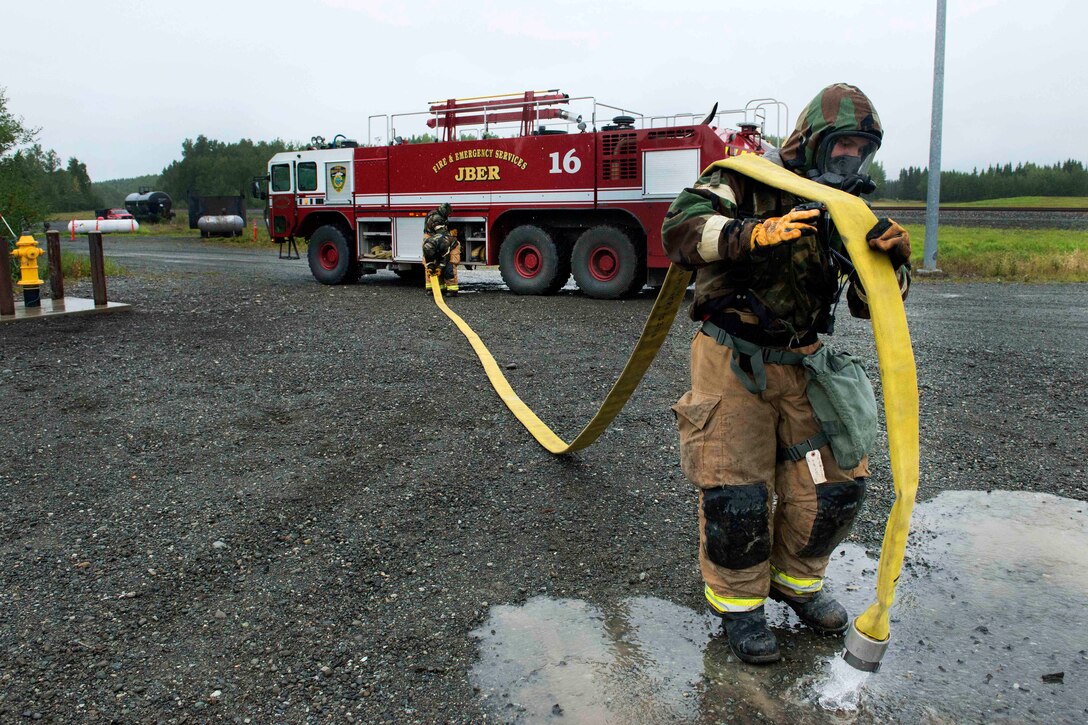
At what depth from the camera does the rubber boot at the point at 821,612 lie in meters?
2.90

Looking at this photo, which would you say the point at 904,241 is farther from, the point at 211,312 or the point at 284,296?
the point at 284,296

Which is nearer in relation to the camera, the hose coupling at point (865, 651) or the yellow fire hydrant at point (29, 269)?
the hose coupling at point (865, 651)

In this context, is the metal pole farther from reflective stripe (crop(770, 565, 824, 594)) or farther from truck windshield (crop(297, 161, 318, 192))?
reflective stripe (crop(770, 565, 824, 594))

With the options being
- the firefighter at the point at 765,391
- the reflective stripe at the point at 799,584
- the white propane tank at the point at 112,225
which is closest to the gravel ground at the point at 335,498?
the reflective stripe at the point at 799,584

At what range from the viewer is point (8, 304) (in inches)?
377

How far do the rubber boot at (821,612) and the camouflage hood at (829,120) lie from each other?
1474mm

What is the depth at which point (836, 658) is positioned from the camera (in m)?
2.77

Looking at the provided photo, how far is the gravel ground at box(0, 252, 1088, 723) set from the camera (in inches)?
106

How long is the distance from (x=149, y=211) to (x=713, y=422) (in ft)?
180

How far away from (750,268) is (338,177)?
532 inches

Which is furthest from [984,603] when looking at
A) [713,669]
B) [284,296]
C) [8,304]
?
[284,296]

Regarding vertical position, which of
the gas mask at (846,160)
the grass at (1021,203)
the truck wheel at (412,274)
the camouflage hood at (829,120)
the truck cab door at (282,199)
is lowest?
the truck wheel at (412,274)

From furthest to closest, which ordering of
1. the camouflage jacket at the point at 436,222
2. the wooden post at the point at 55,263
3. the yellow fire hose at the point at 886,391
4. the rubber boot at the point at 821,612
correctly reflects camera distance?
1. the camouflage jacket at the point at 436,222
2. the wooden post at the point at 55,263
3. the rubber boot at the point at 821,612
4. the yellow fire hose at the point at 886,391

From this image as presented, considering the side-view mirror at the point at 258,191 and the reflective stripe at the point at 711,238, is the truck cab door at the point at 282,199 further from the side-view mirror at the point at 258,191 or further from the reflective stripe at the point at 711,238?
the reflective stripe at the point at 711,238
